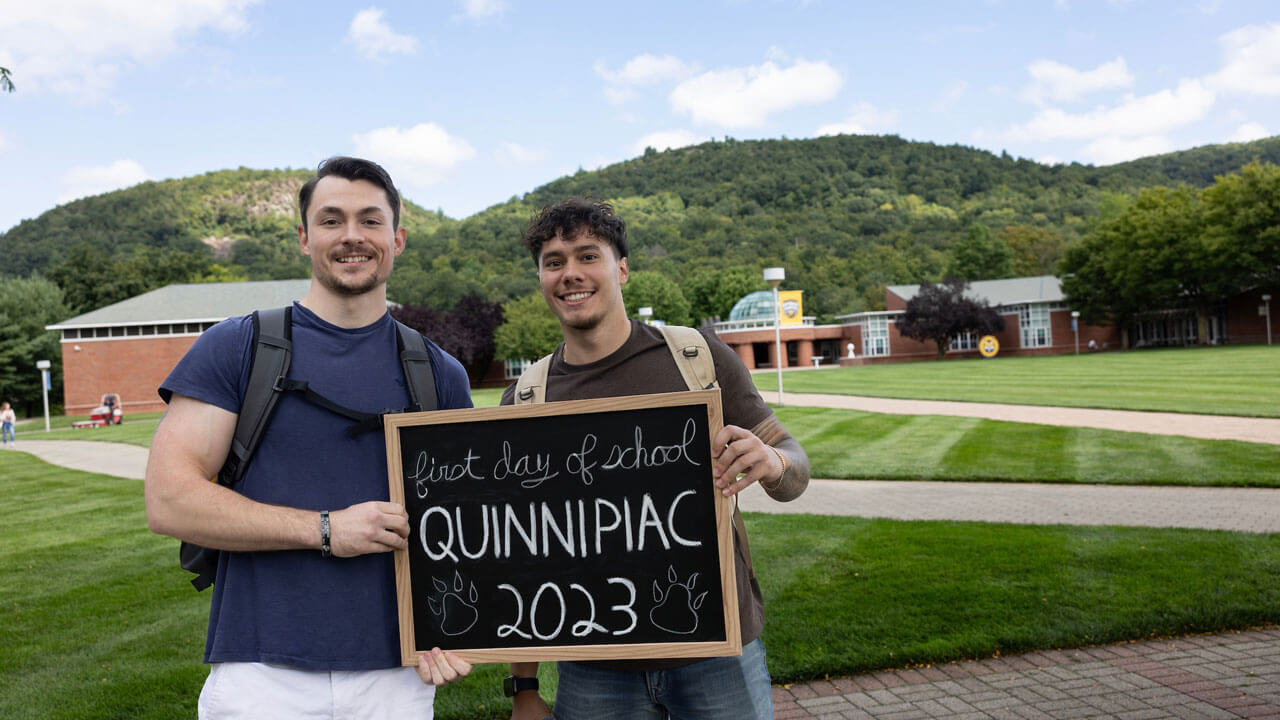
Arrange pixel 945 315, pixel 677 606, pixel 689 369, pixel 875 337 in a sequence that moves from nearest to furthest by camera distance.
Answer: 1. pixel 677 606
2. pixel 689 369
3. pixel 945 315
4. pixel 875 337

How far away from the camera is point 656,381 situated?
2639mm

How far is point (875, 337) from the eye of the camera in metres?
71.7

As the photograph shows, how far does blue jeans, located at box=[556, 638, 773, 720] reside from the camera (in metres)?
2.51

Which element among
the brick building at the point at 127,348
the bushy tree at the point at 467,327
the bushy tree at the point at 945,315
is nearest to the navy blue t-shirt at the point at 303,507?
the brick building at the point at 127,348

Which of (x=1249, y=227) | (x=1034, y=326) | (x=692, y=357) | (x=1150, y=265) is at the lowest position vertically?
(x=692, y=357)

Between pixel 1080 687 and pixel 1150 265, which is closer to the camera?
pixel 1080 687

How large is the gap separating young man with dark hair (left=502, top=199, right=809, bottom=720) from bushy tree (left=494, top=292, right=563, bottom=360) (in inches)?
2195

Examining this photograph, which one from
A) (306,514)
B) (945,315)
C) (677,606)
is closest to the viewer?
(306,514)

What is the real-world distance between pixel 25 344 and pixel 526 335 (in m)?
32.9

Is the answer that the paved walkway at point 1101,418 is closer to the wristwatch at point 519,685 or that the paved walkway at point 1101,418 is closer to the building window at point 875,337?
the wristwatch at point 519,685

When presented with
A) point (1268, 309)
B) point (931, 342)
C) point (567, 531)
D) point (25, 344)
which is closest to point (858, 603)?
point (567, 531)

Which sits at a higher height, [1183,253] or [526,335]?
[1183,253]

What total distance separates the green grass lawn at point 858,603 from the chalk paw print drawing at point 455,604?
2.89 metres

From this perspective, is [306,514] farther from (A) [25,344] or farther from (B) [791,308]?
(B) [791,308]
